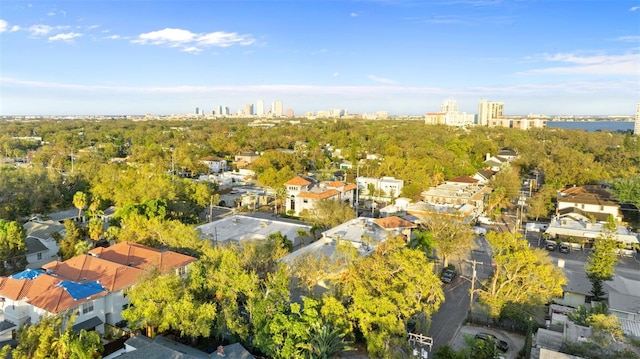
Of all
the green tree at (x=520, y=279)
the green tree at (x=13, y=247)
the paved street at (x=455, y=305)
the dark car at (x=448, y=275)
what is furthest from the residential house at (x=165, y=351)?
the dark car at (x=448, y=275)

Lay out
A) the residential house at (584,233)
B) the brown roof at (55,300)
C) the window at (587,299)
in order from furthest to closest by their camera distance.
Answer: the residential house at (584,233)
the window at (587,299)
the brown roof at (55,300)

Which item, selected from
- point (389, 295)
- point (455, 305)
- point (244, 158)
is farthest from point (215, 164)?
point (389, 295)

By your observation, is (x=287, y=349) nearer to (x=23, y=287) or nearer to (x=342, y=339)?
(x=342, y=339)

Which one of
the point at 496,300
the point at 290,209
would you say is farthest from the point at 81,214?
the point at 496,300

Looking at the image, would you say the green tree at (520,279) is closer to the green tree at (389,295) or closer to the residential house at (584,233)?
the green tree at (389,295)

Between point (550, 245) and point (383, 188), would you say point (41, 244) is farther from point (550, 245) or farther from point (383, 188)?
point (550, 245)

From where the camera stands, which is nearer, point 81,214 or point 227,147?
point 81,214

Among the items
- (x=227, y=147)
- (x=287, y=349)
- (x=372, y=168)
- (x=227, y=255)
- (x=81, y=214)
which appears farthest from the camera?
(x=227, y=147)
